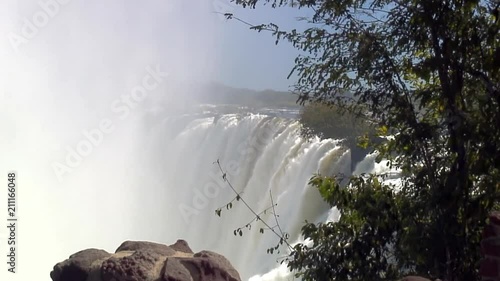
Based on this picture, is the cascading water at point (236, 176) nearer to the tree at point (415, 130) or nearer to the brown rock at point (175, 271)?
the tree at point (415, 130)

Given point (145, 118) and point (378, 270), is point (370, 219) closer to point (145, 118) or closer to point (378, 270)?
point (378, 270)

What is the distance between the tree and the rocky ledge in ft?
2.58

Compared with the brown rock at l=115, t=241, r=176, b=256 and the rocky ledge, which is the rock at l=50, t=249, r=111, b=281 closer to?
the rocky ledge

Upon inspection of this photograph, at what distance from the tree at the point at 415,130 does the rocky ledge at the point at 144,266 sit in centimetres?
79

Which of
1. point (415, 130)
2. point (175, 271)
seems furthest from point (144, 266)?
point (415, 130)

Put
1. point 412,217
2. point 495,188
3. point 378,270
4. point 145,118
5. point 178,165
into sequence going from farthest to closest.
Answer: point 145,118
point 178,165
point 378,270
point 412,217
point 495,188

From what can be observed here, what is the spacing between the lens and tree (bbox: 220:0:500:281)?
2658 mm

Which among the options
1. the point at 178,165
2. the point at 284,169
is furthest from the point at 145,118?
the point at 284,169

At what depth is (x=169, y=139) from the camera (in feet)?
63.8

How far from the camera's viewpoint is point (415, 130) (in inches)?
112

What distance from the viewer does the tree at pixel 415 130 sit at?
2.66 m

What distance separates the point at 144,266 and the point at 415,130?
4.08 feet

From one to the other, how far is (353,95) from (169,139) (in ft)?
54.3

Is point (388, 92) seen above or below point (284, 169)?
above
